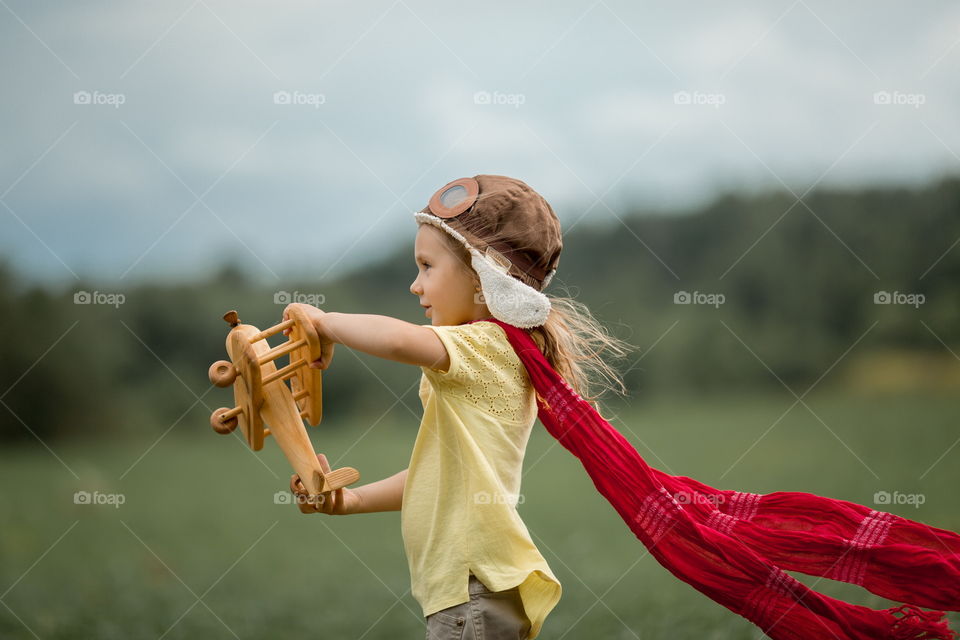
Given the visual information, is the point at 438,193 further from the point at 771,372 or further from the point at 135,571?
the point at 771,372

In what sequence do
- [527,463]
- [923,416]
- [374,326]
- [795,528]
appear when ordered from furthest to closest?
1. [923,416]
2. [527,463]
3. [795,528]
4. [374,326]

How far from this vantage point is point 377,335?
1.70 metres

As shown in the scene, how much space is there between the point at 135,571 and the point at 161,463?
3992mm

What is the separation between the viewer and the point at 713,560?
2.04 metres

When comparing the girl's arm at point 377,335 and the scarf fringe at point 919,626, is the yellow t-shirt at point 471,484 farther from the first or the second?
the scarf fringe at point 919,626

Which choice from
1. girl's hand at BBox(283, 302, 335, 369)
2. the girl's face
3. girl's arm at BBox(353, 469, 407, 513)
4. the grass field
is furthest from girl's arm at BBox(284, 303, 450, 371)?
the grass field

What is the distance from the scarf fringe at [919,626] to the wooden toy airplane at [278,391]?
1.24m

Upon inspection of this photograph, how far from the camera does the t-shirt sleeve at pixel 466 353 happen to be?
1.80m

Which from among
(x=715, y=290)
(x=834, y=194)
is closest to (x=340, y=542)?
(x=715, y=290)

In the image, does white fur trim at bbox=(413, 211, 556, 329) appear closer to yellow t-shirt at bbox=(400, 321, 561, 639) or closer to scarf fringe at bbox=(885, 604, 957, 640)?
yellow t-shirt at bbox=(400, 321, 561, 639)

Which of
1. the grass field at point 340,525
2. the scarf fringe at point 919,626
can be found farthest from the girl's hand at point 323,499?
the grass field at point 340,525

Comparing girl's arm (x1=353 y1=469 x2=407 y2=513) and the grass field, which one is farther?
the grass field

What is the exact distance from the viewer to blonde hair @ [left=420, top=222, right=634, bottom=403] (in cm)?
203

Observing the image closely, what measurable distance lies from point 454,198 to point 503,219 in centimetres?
11
